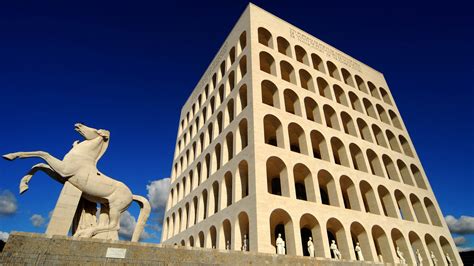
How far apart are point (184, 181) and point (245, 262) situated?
21.7 metres

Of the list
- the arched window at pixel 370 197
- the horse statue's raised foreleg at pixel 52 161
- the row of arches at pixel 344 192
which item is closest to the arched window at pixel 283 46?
the row of arches at pixel 344 192

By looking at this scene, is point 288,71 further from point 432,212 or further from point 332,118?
point 432,212

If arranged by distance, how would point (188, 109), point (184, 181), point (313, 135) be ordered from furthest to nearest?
point (188, 109) < point (184, 181) < point (313, 135)

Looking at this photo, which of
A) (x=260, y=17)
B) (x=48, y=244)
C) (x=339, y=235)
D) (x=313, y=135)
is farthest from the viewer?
(x=260, y=17)

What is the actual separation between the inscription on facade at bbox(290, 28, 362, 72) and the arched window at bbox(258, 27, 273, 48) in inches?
118

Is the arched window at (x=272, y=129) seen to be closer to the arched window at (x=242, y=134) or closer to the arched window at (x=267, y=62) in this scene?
the arched window at (x=242, y=134)

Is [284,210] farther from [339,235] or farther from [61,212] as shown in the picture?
[61,212]

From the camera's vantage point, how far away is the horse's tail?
9.35 metres

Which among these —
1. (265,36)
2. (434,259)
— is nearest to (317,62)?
(265,36)

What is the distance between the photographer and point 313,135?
22.7 meters

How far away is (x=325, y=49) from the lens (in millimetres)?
30500

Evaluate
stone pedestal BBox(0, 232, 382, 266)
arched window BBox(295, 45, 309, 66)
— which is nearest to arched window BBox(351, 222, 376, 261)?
stone pedestal BBox(0, 232, 382, 266)

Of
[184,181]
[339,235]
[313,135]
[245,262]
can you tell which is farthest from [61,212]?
[184,181]

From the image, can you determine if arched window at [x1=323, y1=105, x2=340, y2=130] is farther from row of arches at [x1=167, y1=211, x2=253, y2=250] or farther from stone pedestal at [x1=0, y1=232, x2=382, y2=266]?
stone pedestal at [x1=0, y1=232, x2=382, y2=266]
